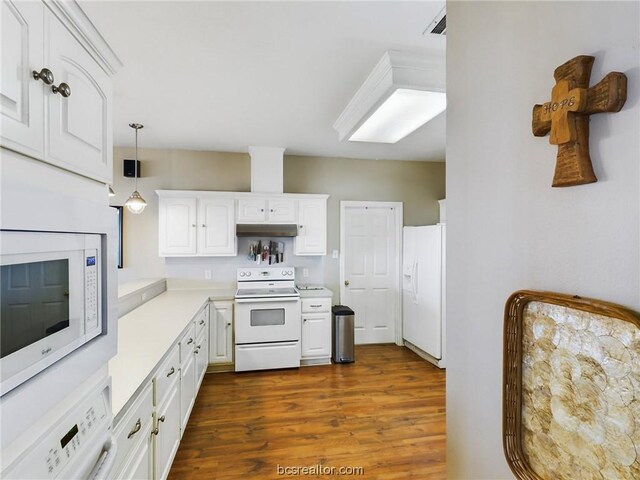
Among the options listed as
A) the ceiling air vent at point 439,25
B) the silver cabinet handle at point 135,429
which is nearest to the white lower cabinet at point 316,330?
the silver cabinet handle at point 135,429

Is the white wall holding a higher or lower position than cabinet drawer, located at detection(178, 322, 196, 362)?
higher

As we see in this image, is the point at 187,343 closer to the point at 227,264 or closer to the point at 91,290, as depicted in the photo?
the point at 227,264

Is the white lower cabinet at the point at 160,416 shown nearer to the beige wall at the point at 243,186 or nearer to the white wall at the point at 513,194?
the white wall at the point at 513,194

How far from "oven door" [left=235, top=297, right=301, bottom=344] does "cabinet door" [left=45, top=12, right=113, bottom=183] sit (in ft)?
8.97

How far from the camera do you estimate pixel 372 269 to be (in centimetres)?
461

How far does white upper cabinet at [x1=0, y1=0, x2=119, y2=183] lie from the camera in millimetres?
634

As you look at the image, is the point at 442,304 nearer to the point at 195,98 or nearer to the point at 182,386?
the point at 182,386

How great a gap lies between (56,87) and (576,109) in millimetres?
1141

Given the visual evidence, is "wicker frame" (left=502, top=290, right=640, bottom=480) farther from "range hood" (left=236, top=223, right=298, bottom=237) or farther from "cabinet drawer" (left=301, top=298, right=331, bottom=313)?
"range hood" (left=236, top=223, right=298, bottom=237)

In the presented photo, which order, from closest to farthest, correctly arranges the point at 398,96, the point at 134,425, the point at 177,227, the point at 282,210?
1. the point at 134,425
2. the point at 398,96
3. the point at 177,227
4. the point at 282,210

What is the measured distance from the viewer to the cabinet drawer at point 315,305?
12.5 ft

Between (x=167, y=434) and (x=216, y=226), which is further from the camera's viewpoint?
(x=216, y=226)

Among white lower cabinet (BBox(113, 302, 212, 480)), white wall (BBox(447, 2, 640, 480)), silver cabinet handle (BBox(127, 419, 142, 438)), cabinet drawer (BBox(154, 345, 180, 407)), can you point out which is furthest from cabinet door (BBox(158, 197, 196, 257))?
white wall (BBox(447, 2, 640, 480))

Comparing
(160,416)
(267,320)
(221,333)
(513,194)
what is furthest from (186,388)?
(513,194)
